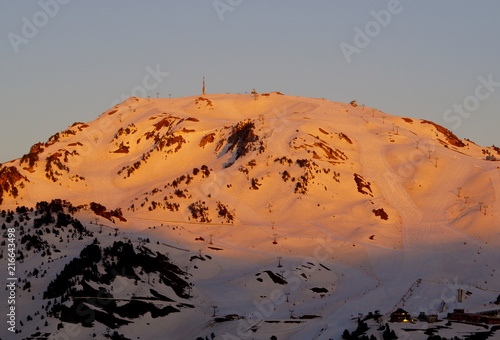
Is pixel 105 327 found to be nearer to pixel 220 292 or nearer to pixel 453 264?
pixel 220 292

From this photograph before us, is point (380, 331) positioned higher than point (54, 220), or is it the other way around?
point (54, 220)

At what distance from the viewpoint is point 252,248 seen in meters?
153

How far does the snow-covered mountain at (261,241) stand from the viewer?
366ft

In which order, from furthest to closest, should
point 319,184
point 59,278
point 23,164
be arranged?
point 23,164 < point 319,184 < point 59,278

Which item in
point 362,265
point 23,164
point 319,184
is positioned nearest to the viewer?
point 362,265

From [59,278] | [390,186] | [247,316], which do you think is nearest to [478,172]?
[390,186]

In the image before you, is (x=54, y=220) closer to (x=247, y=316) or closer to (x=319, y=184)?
(x=247, y=316)

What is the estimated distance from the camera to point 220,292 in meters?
129

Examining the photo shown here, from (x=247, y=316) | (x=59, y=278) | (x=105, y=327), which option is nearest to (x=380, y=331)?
(x=247, y=316)

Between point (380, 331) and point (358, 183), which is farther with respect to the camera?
point (358, 183)

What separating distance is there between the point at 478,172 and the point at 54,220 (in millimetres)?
96163

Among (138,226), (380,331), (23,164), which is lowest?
(380,331)

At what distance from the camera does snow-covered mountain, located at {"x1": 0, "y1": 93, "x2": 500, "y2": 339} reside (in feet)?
366

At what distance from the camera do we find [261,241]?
15575 cm
